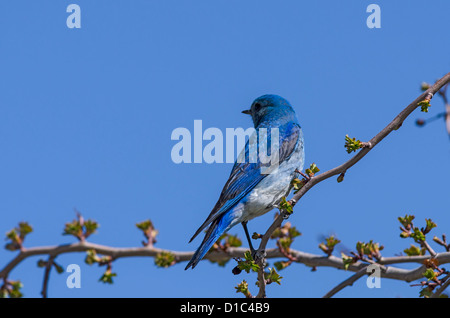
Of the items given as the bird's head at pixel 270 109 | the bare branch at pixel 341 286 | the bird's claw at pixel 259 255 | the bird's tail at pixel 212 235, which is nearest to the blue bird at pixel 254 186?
the bird's tail at pixel 212 235

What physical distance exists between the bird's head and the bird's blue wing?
2.50 feet

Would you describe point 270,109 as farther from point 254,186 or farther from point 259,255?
point 259,255

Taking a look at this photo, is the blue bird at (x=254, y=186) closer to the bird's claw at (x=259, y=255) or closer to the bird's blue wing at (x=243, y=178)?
the bird's blue wing at (x=243, y=178)

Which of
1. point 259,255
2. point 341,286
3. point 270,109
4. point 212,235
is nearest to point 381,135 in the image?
point 341,286

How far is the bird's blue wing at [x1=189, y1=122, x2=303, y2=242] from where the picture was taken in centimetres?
607

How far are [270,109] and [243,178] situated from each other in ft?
5.43

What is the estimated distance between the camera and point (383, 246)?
16.9 feet

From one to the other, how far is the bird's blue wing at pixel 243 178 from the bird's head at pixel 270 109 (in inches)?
30.0

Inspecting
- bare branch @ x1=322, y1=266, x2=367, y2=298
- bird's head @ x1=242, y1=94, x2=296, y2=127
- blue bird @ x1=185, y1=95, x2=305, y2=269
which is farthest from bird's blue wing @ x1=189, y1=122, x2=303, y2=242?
bare branch @ x1=322, y1=266, x2=367, y2=298
